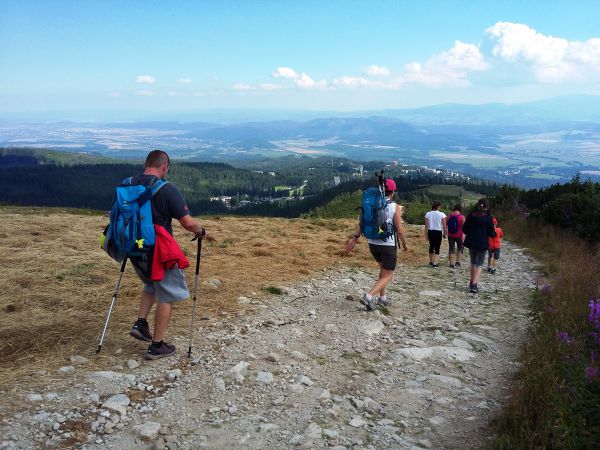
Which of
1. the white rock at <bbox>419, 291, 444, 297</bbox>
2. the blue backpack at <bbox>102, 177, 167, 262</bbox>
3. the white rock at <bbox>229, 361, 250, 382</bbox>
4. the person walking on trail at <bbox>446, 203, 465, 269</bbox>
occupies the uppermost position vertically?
the blue backpack at <bbox>102, 177, 167, 262</bbox>

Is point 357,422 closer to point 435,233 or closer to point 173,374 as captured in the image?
point 173,374

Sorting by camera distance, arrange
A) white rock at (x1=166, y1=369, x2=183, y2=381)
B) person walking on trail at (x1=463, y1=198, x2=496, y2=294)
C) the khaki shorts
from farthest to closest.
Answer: person walking on trail at (x1=463, y1=198, x2=496, y2=294), the khaki shorts, white rock at (x1=166, y1=369, x2=183, y2=381)

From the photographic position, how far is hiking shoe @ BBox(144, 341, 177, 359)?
5.38 meters

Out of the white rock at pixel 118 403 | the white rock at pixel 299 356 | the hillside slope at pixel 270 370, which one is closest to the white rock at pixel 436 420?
the hillside slope at pixel 270 370

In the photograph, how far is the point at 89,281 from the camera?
27.0ft

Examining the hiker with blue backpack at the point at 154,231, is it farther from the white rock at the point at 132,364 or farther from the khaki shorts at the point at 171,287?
the white rock at the point at 132,364

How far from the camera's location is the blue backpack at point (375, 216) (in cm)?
753

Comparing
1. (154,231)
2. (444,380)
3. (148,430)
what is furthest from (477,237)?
(148,430)

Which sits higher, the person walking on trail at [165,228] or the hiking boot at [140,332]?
the person walking on trail at [165,228]

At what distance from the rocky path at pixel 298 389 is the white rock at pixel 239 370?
0.07ft

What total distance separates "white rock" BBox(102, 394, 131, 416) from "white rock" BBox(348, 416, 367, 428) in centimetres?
229

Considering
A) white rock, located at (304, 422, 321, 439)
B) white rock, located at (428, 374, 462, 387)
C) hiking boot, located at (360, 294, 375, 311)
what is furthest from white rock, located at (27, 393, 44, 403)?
hiking boot, located at (360, 294, 375, 311)

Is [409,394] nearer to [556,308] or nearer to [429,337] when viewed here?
[429,337]

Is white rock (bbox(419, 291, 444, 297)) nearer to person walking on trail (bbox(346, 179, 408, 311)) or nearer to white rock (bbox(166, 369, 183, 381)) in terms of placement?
person walking on trail (bbox(346, 179, 408, 311))
